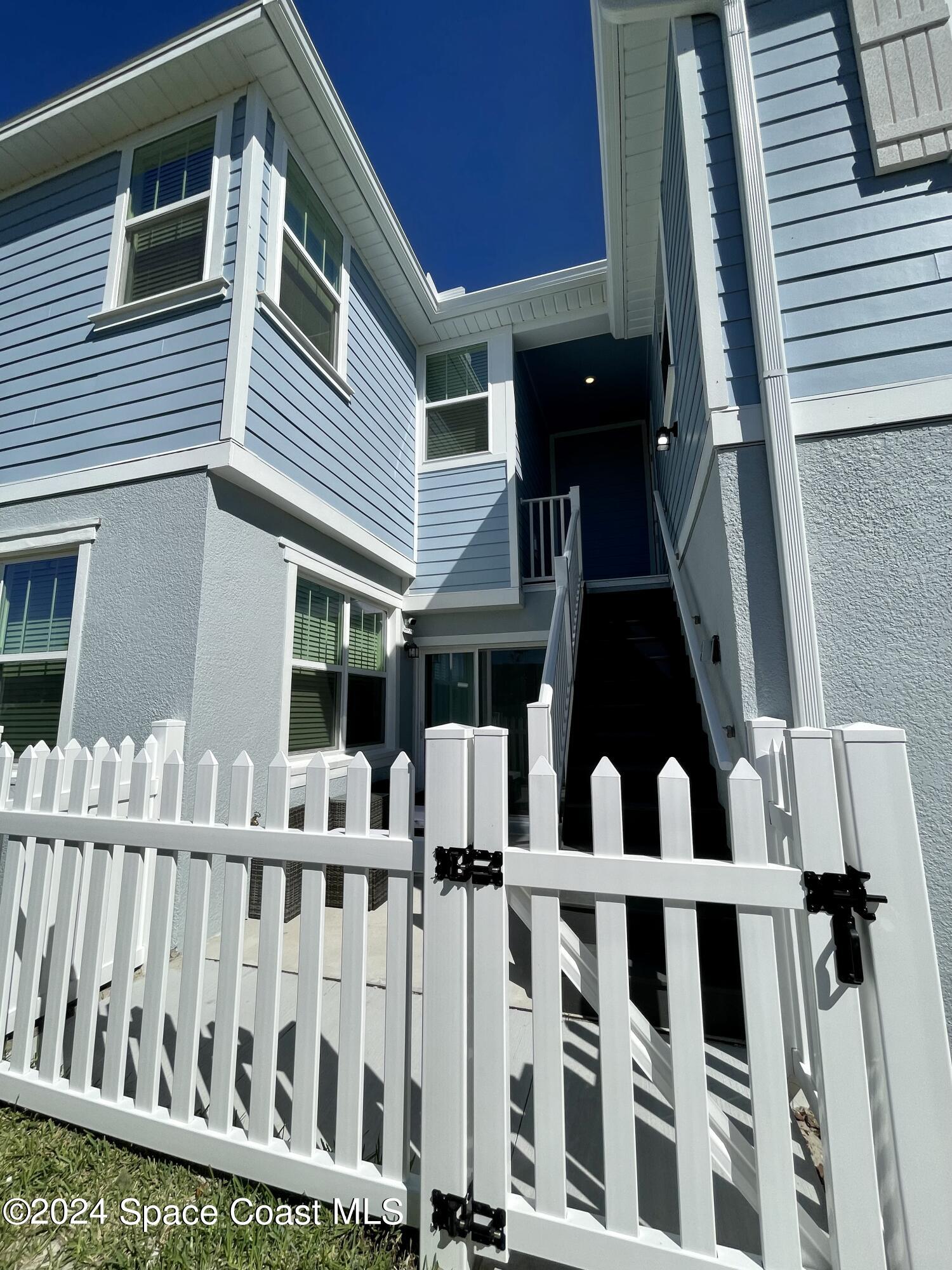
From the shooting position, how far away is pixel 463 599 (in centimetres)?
582

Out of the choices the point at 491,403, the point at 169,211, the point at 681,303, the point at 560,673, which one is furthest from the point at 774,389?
the point at 169,211

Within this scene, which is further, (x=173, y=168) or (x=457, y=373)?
(x=457, y=373)

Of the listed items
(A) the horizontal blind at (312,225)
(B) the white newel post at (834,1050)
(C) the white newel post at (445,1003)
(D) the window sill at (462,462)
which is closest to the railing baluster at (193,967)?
(C) the white newel post at (445,1003)

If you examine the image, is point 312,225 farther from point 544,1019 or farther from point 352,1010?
point 544,1019

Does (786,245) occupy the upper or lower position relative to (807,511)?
upper

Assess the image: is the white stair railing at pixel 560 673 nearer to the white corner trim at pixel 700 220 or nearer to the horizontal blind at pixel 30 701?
the white corner trim at pixel 700 220

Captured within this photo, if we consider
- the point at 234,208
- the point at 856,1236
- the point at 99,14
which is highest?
the point at 99,14

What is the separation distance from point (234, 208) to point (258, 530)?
227cm

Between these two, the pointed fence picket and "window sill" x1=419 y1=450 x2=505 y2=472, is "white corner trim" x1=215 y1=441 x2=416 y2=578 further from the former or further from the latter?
the pointed fence picket

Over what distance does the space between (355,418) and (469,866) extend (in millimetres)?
4624

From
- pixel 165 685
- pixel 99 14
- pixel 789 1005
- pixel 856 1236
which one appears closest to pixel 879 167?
pixel 789 1005

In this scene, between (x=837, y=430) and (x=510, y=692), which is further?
(x=510, y=692)

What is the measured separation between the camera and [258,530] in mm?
3816

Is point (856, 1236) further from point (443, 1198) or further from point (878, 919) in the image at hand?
point (443, 1198)
